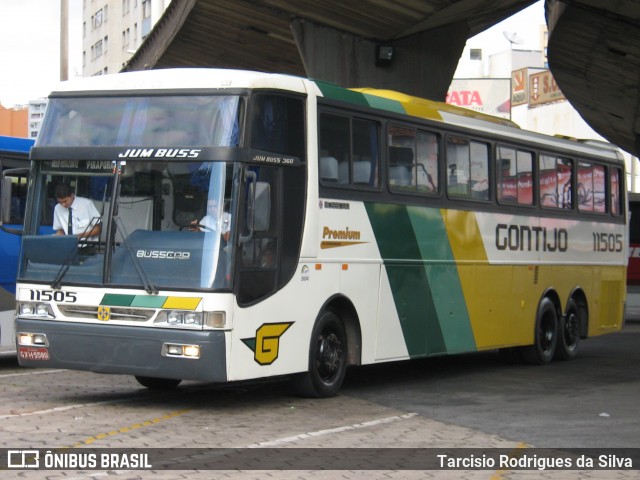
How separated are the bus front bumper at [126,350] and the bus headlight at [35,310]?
0.21ft

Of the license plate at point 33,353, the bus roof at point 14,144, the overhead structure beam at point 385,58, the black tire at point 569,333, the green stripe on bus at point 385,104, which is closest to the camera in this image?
the license plate at point 33,353

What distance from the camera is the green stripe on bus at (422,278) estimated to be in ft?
45.4

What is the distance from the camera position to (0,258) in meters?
15.3

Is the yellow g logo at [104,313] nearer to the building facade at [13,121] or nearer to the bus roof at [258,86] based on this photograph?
the bus roof at [258,86]

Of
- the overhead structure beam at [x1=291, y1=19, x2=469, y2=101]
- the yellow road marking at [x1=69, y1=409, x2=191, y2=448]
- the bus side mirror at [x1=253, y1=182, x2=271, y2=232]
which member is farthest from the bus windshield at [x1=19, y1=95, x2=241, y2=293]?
the overhead structure beam at [x1=291, y1=19, x2=469, y2=101]

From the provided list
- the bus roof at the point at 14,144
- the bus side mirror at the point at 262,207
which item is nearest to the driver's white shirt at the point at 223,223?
the bus side mirror at the point at 262,207

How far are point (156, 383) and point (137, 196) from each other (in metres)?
2.67

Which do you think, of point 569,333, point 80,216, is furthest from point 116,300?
point 569,333

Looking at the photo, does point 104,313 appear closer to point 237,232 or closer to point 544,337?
point 237,232

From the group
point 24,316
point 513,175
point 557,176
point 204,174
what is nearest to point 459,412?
point 204,174

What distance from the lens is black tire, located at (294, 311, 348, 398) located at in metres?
12.4

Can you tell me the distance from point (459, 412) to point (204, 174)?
3.42m

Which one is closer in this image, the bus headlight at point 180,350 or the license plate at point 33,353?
the bus headlight at point 180,350

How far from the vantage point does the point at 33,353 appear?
38.0 ft
